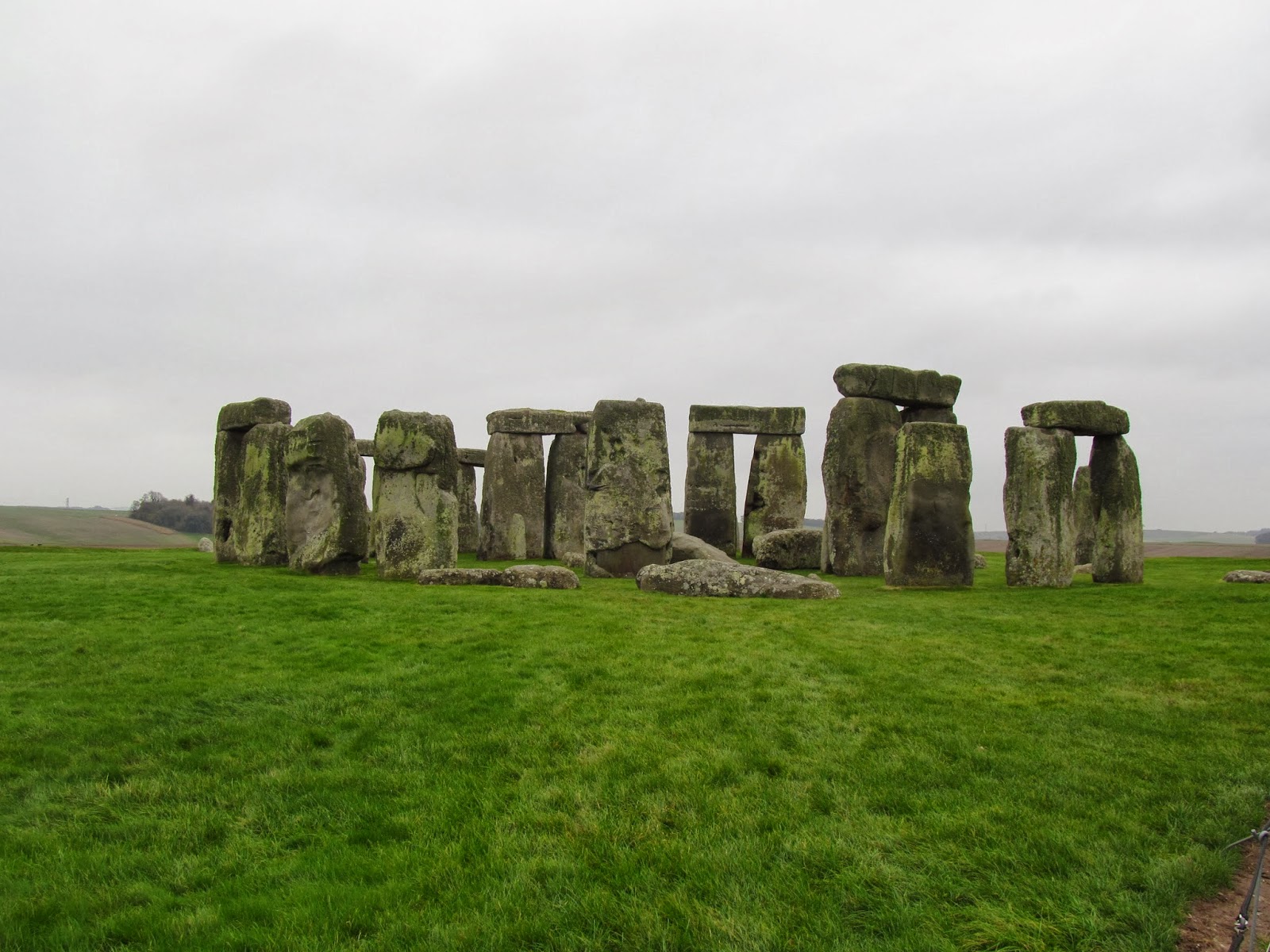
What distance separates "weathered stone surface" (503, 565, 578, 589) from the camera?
11656 mm

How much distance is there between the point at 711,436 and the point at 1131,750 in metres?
17.3

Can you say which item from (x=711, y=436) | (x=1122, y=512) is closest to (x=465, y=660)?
(x=1122, y=512)

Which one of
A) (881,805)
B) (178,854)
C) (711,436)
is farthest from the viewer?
(711,436)

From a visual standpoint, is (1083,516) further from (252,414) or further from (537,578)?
(252,414)

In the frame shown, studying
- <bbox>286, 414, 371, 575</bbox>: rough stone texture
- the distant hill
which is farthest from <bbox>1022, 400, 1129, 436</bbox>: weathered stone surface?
the distant hill

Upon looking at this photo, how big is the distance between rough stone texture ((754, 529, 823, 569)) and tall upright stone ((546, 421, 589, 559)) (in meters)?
5.11

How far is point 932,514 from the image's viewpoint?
508 inches

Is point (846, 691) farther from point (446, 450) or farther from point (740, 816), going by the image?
point (446, 450)

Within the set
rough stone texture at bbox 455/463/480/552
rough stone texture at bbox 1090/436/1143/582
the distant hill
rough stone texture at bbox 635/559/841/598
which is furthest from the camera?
the distant hill

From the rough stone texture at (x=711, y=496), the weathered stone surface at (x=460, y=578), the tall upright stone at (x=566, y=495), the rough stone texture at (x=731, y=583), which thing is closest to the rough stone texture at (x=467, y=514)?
the tall upright stone at (x=566, y=495)

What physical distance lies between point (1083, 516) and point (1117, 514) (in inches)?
174

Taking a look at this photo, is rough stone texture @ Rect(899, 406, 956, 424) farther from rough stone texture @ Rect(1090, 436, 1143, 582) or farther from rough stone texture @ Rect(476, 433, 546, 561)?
rough stone texture @ Rect(476, 433, 546, 561)

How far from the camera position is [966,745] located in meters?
4.99

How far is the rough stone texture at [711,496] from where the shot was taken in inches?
849
